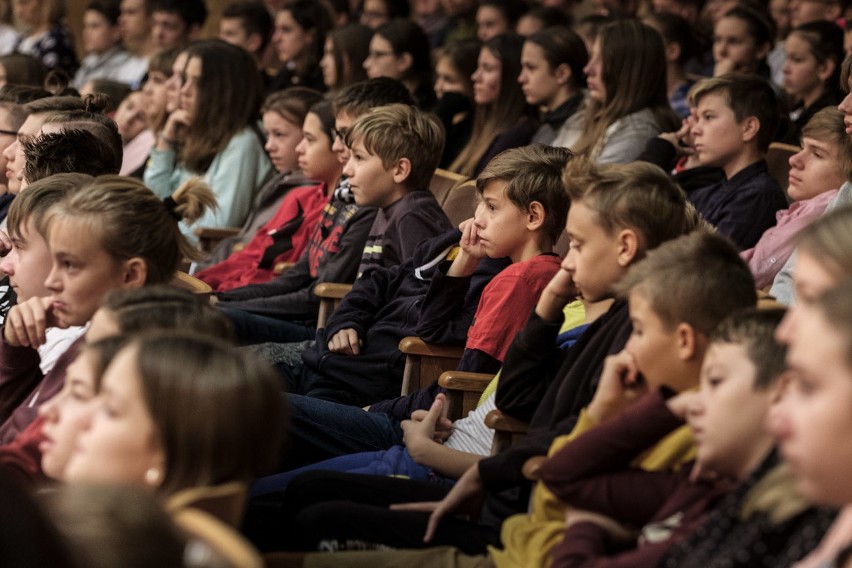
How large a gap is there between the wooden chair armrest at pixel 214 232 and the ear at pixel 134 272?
2.11 metres

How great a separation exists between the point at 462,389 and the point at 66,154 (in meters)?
1.20

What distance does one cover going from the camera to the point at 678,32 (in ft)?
18.8

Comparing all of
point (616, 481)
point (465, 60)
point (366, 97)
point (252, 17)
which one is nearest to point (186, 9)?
point (252, 17)

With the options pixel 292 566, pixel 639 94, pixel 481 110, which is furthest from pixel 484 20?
pixel 292 566

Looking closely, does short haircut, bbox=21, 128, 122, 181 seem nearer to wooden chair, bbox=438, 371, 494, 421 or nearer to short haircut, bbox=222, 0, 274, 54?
wooden chair, bbox=438, 371, 494, 421

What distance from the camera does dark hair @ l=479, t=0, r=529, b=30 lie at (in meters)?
6.77

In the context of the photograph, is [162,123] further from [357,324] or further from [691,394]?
[691,394]

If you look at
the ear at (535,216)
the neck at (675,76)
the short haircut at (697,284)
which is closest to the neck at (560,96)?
the neck at (675,76)

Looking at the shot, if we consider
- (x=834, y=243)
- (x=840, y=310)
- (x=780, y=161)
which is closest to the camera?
(x=840, y=310)

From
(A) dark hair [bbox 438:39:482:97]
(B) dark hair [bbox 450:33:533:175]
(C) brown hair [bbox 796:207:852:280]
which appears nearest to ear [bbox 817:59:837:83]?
(B) dark hair [bbox 450:33:533:175]

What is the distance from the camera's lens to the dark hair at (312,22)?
6.60 meters

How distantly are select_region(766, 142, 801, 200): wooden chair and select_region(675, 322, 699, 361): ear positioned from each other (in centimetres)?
200

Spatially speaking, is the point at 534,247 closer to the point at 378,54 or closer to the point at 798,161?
the point at 798,161

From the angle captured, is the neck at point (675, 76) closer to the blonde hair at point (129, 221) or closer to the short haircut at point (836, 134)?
the short haircut at point (836, 134)
